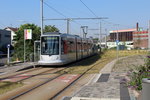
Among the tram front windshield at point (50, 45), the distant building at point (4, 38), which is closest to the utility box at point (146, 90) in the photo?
the tram front windshield at point (50, 45)

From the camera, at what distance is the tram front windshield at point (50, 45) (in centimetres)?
2372

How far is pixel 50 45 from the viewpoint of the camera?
23828 millimetres

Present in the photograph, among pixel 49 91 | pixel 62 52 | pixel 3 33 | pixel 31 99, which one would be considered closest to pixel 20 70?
pixel 62 52

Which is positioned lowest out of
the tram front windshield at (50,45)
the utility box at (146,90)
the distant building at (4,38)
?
the utility box at (146,90)

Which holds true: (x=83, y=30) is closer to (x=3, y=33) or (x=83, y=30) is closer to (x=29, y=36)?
(x=3, y=33)

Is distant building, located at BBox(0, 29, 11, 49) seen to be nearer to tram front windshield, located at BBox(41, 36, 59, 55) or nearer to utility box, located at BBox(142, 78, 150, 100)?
tram front windshield, located at BBox(41, 36, 59, 55)

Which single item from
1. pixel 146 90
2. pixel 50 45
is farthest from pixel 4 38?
pixel 146 90

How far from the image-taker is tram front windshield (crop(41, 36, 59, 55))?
23.7 m

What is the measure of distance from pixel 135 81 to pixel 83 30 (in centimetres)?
5704

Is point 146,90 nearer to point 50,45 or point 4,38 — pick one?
point 50,45

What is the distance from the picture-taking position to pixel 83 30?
67.4 m

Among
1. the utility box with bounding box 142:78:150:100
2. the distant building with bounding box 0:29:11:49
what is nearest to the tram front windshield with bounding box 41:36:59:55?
the utility box with bounding box 142:78:150:100

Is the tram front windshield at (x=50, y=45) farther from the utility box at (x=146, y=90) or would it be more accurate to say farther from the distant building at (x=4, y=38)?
the distant building at (x=4, y=38)

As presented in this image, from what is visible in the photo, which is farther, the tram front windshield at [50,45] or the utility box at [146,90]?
the tram front windshield at [50,45]
